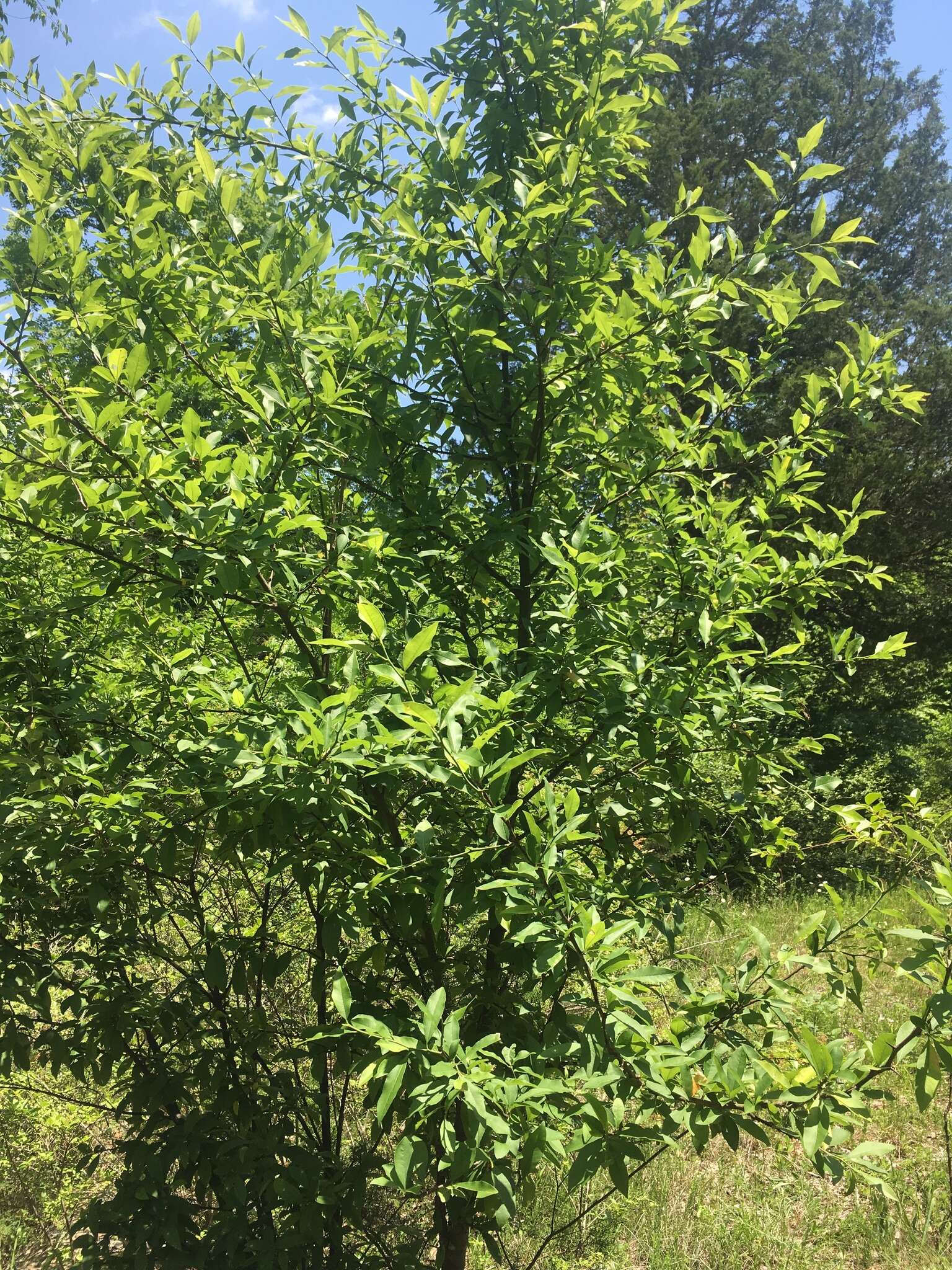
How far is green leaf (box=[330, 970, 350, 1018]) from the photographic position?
153cm

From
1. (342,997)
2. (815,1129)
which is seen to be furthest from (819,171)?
(342,997)

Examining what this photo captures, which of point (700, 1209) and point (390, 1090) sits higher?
point (390, 1090)

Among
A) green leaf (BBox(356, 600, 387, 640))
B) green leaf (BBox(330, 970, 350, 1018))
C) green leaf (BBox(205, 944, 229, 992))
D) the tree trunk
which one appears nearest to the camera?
green leaf (BBox(356, 600, 387, 640))

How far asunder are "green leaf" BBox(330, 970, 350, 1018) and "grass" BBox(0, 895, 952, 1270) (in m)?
2.12

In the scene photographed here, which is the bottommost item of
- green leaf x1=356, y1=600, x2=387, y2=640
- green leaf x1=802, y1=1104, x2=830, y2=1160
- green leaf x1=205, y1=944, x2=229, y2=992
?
green leaf x1=802, y1=1104, x2=830, y2=1160

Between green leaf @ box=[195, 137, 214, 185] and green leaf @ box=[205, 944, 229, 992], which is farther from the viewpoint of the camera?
green leaf @ box=[205, 944, 229, 992]

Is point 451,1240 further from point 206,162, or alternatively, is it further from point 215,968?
point 206,162

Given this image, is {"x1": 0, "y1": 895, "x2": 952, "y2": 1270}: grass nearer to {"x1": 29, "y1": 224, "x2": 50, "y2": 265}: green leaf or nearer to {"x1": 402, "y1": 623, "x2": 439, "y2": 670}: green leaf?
{"x1": 402, "y1": 623, "x2": 439, "y2": 670}: green leaf

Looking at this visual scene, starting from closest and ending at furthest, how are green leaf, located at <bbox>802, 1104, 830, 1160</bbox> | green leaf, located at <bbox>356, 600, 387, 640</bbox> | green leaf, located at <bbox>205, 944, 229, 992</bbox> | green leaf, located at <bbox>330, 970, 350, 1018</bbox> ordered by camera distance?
green leaf, located at <bbox>802, 1104, 830, 1160</bbox>, green leaf, located at <bbox>356, 600, 387, 640</bbox>, green leaf, located at <bbox>330, 970, 350, 1018</bbox>, green leaf, located at <bbox>205, 944, 229, 992</bbox>

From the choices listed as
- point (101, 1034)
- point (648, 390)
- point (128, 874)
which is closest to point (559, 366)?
point (648, 390)

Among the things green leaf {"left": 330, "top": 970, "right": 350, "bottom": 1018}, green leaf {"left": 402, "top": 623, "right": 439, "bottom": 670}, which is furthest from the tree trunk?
green leaf {"left": 402, "top": 623, "right": 439, "bottom": 670}

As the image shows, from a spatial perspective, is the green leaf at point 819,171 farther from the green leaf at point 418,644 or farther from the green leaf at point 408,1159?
the green leaf at point 408,1159

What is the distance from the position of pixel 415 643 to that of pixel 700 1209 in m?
3.40

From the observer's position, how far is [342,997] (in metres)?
1.56
